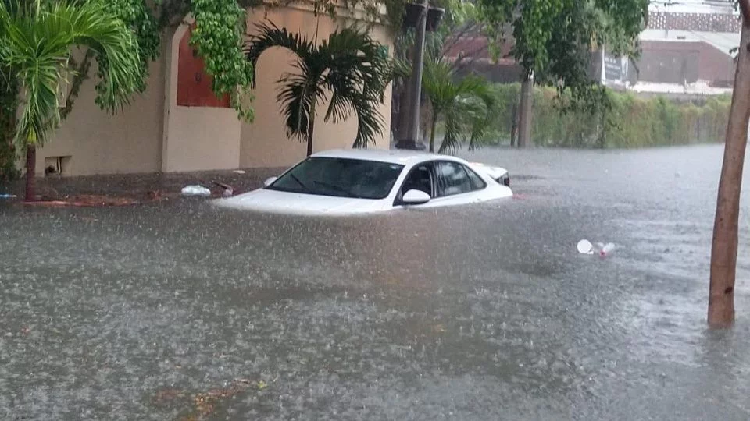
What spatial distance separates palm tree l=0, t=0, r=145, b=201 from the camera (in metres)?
13.2

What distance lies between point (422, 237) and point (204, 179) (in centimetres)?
783

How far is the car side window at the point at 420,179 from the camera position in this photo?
47.1ft

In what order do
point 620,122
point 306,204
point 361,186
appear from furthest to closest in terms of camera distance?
point 620,122
point 361,186
point 306,204

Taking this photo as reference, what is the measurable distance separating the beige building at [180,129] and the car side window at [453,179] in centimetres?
632

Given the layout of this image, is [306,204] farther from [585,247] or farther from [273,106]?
[273,106]

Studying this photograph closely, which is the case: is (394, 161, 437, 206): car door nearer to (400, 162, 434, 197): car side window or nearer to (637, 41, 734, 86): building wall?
(400, 162, 434, 197): car side window

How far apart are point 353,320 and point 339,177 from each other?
19.1ft

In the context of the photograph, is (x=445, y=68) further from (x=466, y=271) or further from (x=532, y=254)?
(x=466, y=271)

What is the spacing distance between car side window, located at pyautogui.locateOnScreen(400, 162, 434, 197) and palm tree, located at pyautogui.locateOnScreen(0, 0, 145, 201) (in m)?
3.27

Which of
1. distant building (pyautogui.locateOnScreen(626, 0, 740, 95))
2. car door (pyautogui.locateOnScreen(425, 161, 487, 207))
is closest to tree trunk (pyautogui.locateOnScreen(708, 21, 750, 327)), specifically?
car door (pyautogui.locateOnScreen(425, 161, 487, 207))

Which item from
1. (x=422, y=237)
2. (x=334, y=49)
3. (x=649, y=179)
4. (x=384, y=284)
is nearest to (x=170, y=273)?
(x=384, y=284)

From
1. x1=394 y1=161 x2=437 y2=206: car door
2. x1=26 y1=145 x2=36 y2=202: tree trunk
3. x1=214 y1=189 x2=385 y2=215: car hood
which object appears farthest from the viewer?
x1=394 y1=161 x2=437 y2=206: car door

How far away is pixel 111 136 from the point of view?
65.5 feet

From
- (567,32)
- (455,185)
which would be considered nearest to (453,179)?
(455,185)
